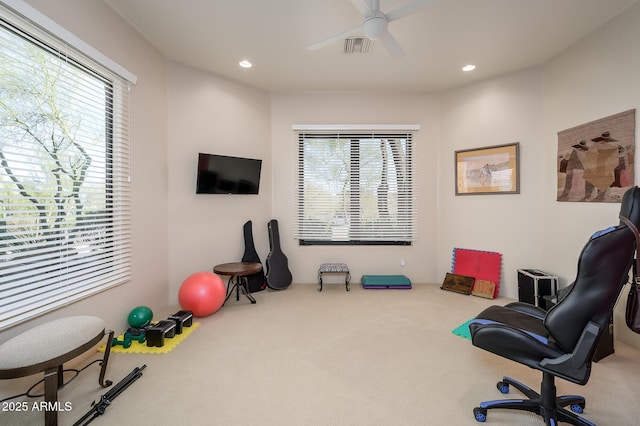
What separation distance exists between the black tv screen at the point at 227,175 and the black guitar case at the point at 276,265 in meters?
0.68

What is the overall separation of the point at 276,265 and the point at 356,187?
1.74 m

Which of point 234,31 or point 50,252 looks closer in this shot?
point 50,252

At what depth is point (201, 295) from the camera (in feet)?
9.82

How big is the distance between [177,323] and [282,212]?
7.15 feet

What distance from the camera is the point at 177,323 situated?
2.67m

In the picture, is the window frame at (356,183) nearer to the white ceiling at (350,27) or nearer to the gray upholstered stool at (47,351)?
the white ceiling at (350,27)

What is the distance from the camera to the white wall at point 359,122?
14.2ft

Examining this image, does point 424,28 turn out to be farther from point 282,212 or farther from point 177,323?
point 177,323

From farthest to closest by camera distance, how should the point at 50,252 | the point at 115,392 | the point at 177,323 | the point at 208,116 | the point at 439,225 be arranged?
1. the point at 439,225
2. the point at 208,116
3. the point at 177,323
4. the point at 50,252
5. the point at 115,392

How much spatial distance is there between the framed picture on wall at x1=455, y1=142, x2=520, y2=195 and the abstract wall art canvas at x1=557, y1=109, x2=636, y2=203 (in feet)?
1.67

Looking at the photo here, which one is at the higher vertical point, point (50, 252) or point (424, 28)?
point (424, 28)

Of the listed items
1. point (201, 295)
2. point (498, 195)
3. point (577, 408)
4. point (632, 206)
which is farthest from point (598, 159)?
point (201, 295)

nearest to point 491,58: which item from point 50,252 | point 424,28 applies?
point 424,28

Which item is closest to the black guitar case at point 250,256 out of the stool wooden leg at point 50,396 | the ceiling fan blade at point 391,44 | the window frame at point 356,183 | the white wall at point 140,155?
the window frame at point 356,183
